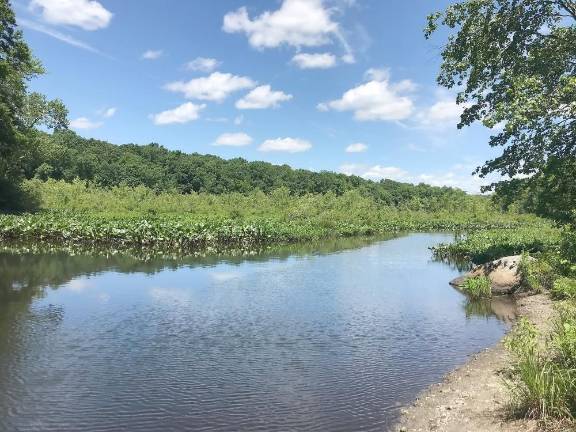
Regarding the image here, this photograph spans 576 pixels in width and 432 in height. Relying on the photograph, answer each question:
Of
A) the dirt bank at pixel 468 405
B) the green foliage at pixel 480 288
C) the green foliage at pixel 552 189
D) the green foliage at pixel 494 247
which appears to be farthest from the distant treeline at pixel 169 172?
the dirt bank at pixel 468 405

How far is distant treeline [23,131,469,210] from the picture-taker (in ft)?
292

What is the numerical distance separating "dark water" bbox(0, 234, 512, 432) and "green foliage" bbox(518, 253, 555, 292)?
1.80 meters

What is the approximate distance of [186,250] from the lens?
37.1 meters

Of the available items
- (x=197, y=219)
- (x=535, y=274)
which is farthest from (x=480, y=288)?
(x=197, y=219)

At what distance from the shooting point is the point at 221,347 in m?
13.3

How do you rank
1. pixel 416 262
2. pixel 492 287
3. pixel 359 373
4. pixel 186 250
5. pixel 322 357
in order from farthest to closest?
1. pixel 186 250
2. pixel 416 262
3. pixel 492 287
4. pixel 322 357
5. pixel 359 373

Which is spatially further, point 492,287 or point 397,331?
point 492,287

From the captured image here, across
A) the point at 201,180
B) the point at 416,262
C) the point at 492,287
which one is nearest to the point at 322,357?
the point at 492,287

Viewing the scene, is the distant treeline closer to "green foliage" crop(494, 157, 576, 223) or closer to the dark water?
the dark water

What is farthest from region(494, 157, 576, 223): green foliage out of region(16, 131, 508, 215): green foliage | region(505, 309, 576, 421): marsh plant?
region(16, 131, 508, 215): green foliage

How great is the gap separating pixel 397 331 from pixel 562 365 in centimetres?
766

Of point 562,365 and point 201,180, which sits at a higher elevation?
point 201,180

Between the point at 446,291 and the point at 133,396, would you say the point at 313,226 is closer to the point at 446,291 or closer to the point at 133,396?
the point at 446,291

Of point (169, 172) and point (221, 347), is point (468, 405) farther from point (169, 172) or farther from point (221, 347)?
point (169, 172)
